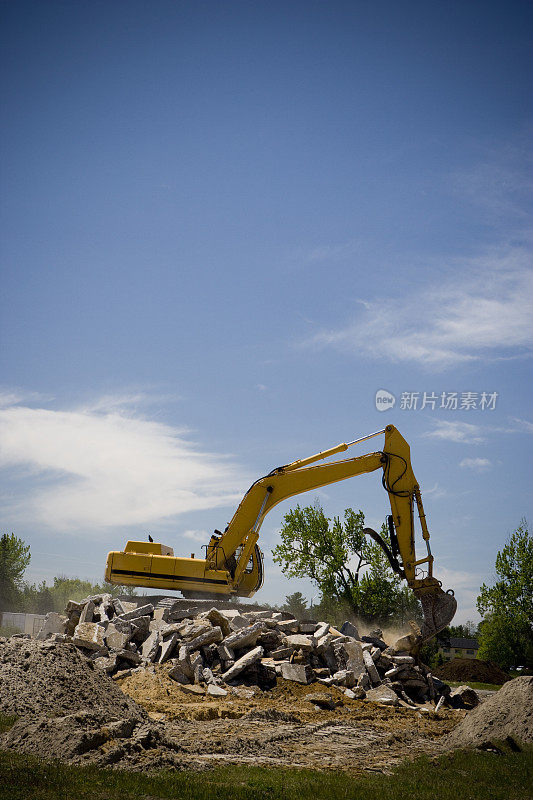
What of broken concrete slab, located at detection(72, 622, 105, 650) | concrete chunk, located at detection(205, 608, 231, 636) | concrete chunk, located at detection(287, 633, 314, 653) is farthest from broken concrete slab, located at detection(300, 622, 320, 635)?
broken concrete slab, located at detection(72, 622, 105, 650)


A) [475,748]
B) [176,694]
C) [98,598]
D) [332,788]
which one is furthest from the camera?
[98,598]

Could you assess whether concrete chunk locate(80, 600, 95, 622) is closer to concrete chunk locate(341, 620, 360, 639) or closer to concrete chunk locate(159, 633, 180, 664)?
concrete chunk locate(159, 633, 180, 664)

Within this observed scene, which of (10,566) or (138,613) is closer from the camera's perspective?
(138,613)

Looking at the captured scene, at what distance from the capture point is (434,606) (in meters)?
18.1

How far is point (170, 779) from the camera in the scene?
827cm

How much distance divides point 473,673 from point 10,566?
32737mm

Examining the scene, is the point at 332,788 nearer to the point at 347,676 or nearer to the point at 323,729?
the point at 323,729

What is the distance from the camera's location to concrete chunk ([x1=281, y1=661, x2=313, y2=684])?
16078 mm

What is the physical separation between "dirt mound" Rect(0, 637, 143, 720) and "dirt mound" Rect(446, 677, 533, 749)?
5.63 metres

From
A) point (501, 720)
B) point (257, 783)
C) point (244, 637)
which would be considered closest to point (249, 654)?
point (244, 637)

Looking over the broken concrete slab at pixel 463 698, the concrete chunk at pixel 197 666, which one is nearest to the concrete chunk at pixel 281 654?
the concrete chunk at pixel 197 666

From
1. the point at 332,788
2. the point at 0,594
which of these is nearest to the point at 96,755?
the point at 332,788

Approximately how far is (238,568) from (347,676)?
18.2ft

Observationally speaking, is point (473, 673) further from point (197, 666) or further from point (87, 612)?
point (87, 612)
